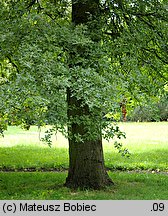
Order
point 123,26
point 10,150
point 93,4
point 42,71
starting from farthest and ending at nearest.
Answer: point 10,150 < point 123,26 < point 93,4 < point 42,71

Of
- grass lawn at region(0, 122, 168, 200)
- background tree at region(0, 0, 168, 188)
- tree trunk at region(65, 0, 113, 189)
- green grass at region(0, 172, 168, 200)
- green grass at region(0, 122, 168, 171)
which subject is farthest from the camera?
green grass at region(0, 122, 168, 171)

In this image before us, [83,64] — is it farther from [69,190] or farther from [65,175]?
[65,175]

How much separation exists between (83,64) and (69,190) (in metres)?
3.11

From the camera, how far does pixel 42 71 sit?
16.6 ft

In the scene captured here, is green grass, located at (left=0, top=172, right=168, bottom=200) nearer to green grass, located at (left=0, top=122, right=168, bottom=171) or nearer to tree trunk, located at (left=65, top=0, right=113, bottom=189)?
tree trunk, located at (left=65, top=0, right=113, bottom=189)

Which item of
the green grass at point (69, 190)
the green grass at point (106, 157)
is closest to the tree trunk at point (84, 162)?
the green grass at point (69, 190)

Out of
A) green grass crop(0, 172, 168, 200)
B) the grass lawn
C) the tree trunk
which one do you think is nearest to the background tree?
the tree trunk

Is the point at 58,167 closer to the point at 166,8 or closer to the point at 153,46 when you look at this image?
the point at 153,46

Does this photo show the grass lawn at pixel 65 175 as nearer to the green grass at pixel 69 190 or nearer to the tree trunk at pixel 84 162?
the green grass at pixel 69 190

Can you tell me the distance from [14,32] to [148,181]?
16.4 ft

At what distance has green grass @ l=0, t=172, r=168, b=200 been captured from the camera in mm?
7379

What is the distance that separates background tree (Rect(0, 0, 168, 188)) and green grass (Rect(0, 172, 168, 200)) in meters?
0.44

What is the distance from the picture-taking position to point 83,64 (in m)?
5.87

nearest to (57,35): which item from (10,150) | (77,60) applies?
(77,60)
